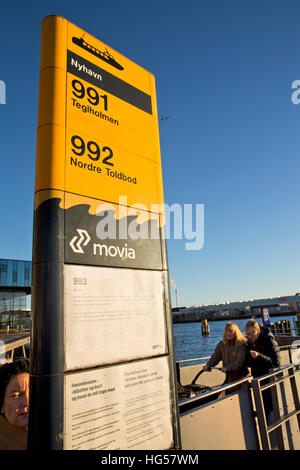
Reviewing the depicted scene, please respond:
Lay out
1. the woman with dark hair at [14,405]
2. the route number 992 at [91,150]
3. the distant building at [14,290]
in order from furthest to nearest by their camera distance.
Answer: the distant building at [14,290] < the route number 992 at [91,150] < the woman with dark hair at [14,405]

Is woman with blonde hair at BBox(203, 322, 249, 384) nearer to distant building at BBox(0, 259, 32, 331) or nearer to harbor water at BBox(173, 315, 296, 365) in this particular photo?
harbor water at BBox(173, 315, 296, 365)

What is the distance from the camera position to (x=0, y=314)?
41.2 m

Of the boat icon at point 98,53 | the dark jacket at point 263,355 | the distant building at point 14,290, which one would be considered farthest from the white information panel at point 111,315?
the distant building at point 14,290

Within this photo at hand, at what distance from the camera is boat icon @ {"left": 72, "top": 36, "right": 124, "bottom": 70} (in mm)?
2607

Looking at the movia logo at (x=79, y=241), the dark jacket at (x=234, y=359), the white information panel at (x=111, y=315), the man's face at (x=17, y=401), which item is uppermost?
the movia logo at (x=79, y=241)

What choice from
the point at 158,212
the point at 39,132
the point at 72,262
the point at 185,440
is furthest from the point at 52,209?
the point at 185,440

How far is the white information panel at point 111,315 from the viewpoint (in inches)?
79.1

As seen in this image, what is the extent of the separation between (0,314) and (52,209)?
4544 centimetres

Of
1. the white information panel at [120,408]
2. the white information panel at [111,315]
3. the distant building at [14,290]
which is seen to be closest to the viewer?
the white information panel at [120,408]

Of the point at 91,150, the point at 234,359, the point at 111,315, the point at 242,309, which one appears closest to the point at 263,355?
the point at 234,359

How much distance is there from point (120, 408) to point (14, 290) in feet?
155

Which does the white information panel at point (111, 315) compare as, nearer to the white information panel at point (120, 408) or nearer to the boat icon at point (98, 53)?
the white information panel at point (120, 408)

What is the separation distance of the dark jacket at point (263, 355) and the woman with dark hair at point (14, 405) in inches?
143
